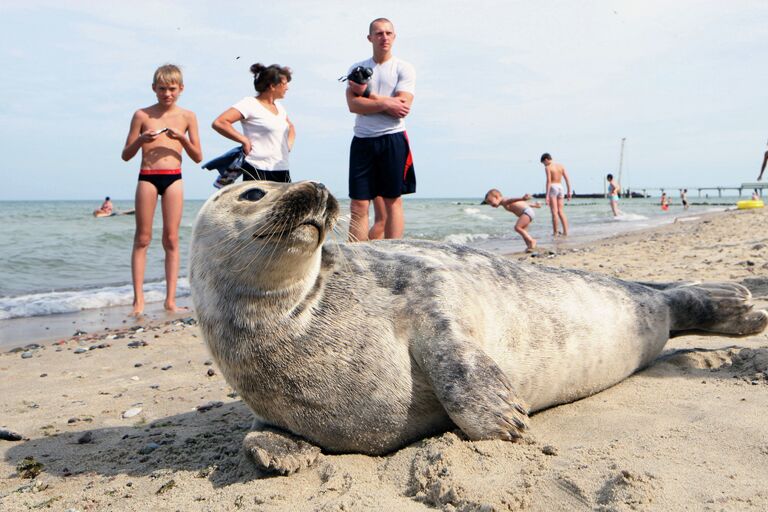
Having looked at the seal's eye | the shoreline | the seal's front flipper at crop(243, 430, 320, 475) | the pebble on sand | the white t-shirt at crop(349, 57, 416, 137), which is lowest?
the shoreline

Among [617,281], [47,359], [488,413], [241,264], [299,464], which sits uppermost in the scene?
[241,264]

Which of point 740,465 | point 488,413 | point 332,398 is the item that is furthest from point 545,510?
point 332,398

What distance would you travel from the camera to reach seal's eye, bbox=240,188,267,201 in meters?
2.56

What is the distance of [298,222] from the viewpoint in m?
2.35

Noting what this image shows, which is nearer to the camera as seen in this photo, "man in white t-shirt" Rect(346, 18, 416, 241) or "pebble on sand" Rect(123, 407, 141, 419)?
"pebble on sand" Rect(123, 407, 141, 419)

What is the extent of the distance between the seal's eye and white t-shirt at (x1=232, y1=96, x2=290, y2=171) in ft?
11.7

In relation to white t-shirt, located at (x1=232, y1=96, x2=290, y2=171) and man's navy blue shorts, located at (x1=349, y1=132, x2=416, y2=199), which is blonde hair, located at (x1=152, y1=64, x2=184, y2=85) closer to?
white t-shirt, located at (x1=232, y1=96, x2=290, y2=171)

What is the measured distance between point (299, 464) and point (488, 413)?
0.70m

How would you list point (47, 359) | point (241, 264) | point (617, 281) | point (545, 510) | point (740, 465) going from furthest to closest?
point (47, 359)
point (617, 281)
point (241, 264)
point (740, 465)
point (545, 510)

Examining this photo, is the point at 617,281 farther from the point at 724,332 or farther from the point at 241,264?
the point at 241,264

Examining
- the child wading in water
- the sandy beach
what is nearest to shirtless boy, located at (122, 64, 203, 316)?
the sandy beach

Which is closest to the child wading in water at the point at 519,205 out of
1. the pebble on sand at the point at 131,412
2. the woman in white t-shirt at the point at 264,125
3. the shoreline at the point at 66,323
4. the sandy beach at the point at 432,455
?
the shoreline at the point at 66,323

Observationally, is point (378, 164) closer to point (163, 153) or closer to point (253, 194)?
point (163, 153)

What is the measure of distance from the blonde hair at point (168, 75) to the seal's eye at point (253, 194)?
14.4 feet
